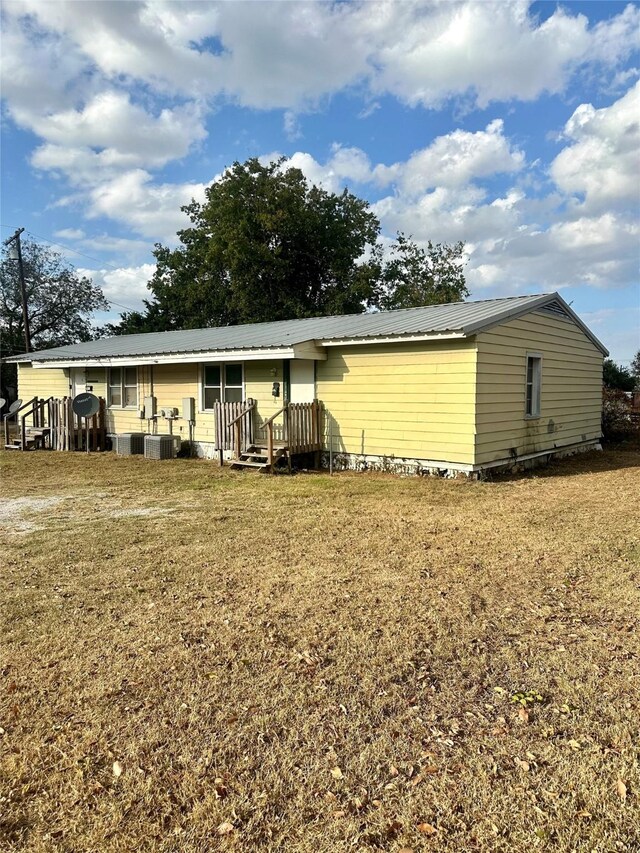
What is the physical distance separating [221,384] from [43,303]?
28.3 meters

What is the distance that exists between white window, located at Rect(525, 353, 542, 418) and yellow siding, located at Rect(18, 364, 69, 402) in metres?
13.9

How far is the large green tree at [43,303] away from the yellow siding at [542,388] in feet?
104

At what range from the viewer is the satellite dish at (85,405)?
14852mm

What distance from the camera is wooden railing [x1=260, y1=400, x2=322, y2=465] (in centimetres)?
1112

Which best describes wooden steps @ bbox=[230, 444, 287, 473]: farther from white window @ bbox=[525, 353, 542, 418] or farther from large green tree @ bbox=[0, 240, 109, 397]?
large green tree @ bbox=[0, 240, 109, 397]

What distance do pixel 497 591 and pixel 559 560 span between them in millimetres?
1168

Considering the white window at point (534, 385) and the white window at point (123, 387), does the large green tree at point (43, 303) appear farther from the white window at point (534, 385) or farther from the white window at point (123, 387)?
the white window at point (534, 385)

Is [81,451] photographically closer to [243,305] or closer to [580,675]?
[580,675]

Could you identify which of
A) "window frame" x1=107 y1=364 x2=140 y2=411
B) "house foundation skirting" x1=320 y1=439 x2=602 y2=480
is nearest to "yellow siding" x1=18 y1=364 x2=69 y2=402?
"window frame" x1=107 y1=364 x2=140 y2=411

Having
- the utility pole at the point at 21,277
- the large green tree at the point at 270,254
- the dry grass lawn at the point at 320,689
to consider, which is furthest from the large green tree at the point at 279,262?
the dry grass lawn at the point at 320,689

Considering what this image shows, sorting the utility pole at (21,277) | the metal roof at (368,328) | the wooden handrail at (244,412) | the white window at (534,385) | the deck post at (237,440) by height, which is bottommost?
the deck post at (237,440)

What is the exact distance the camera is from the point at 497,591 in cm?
456

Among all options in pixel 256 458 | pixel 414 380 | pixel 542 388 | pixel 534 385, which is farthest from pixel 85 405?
pixel 542 388

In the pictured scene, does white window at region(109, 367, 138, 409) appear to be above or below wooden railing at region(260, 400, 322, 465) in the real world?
above
